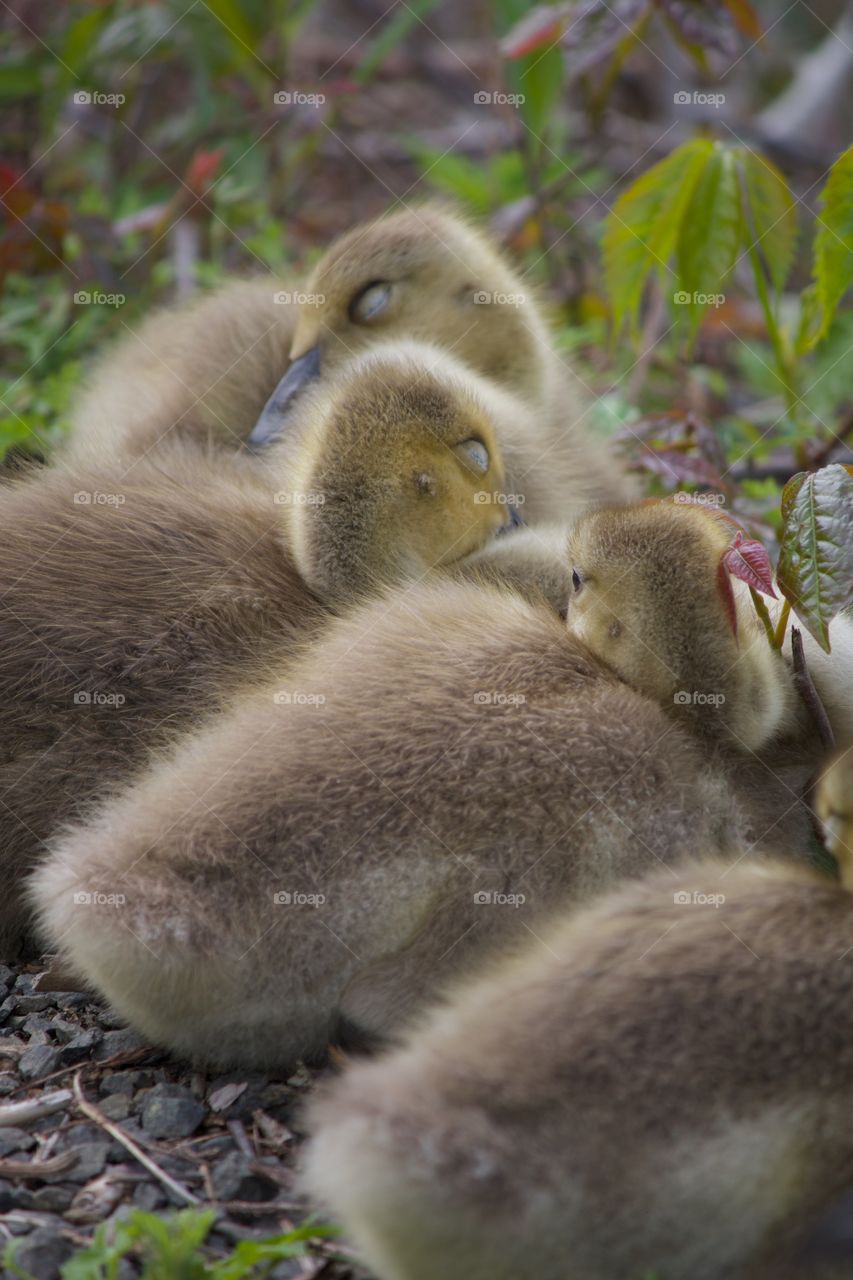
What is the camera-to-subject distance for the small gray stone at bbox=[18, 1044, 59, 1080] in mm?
1482

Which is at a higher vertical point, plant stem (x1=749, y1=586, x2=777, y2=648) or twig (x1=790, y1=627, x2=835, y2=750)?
plant stem (x1=749, y1=586, x2=777, y2=648)

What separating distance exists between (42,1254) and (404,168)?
3516 mm

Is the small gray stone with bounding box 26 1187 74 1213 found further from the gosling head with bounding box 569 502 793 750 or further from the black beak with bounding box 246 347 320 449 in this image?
the black beak with bounding box 246 347 320 449

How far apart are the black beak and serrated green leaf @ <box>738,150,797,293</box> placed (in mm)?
667

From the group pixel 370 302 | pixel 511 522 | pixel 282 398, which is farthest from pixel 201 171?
pixel 511 522

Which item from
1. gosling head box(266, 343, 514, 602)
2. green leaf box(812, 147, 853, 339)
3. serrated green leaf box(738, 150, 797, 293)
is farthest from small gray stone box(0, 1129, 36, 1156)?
serrated green leaf box(738, 150, 797, 293)

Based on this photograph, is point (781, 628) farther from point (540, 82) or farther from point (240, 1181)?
point (540, 82)

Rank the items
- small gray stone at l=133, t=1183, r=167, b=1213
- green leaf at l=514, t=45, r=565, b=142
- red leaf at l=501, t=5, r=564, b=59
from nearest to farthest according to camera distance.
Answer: small gray stone at l=133, t=1183, r=167, b=1213 < red leaf at l=501, t=5, r=564, b=59 < green leaf at l=514, t=45, r=565, b=142

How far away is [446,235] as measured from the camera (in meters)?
2.39

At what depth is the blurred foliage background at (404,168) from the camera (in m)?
2.67

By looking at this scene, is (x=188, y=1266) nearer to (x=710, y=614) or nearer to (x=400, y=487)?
(x=710, y=614)

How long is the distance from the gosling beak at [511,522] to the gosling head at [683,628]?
0.31m

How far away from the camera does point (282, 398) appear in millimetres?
2133

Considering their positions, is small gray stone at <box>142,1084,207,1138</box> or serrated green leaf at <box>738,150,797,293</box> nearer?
small gray stone at <box>142,1084,207,1138</box>
